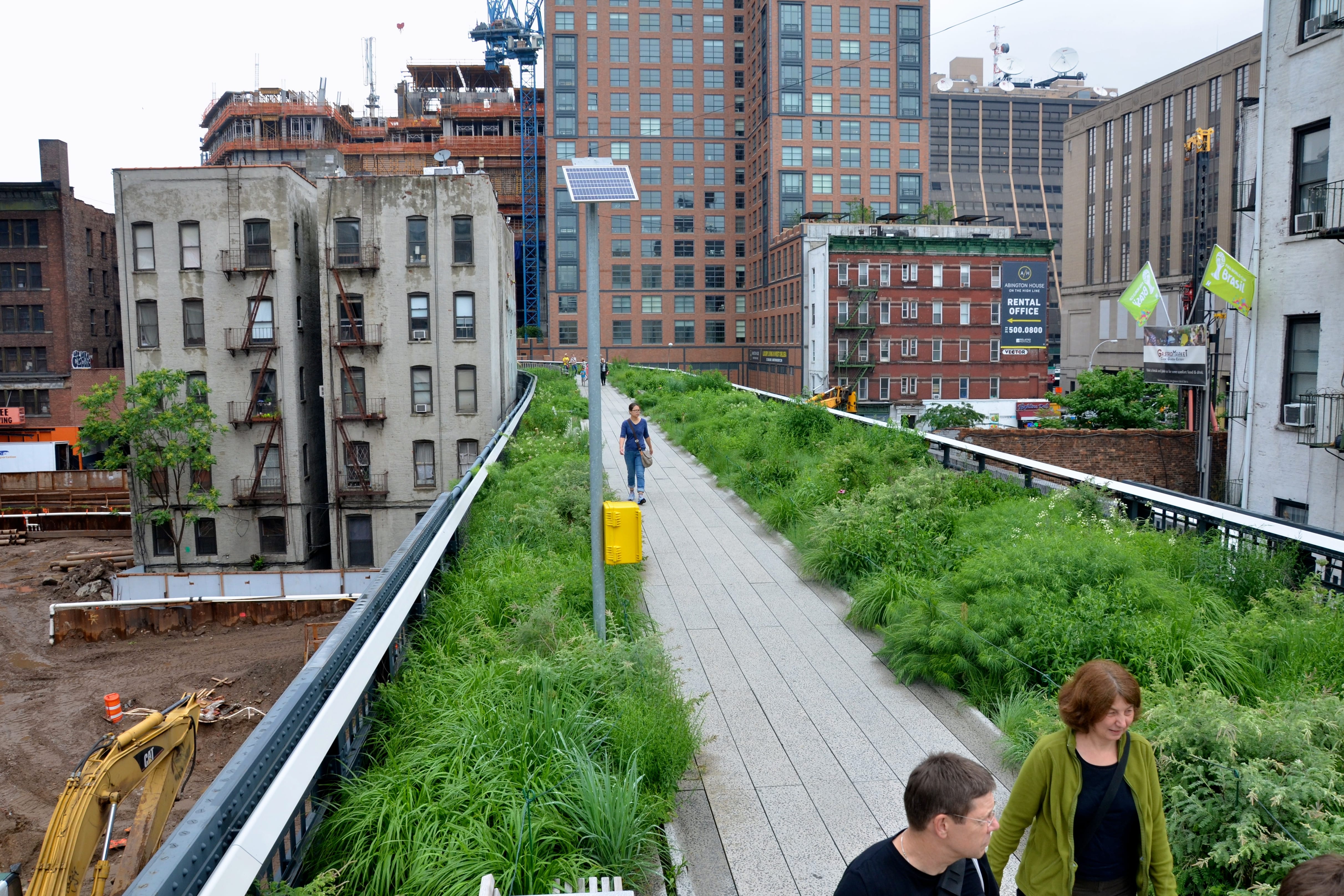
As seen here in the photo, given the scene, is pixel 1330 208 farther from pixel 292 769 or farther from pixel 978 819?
pixel 292 769

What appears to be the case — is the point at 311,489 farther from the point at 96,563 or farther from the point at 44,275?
the point at 44,275

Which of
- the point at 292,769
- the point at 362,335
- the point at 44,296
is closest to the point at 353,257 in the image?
the point at 362,335

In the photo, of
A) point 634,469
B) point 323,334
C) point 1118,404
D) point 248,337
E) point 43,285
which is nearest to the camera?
point 634,469

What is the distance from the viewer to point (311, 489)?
48.6 metres

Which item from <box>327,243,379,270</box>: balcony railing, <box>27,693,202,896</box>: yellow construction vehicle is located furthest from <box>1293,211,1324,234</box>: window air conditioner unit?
<box>327,243,379,270</box>: balcony railing

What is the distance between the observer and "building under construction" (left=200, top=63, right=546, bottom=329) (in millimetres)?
102688

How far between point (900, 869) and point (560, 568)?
21.6ft

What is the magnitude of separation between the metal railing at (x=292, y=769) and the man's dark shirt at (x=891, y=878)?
219cm

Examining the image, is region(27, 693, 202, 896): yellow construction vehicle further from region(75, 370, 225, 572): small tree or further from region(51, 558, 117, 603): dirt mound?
region(75, 370, 225, 572): small tree

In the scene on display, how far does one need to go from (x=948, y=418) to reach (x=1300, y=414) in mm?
18504

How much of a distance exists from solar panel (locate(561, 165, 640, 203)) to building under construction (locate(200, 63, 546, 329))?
95.0m

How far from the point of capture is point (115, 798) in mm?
10469

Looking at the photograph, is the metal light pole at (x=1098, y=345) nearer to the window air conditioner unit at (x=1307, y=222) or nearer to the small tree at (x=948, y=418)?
the small tree at (x=948, y=418)

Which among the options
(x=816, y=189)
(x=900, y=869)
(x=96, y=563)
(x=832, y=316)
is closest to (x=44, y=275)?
(x=96, y=563)
